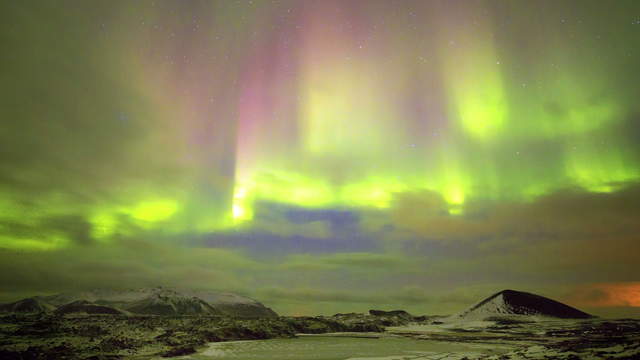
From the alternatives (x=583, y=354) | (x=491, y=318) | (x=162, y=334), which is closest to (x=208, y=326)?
(x=162, y=334)

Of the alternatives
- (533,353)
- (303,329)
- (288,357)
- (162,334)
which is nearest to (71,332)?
(162,334)

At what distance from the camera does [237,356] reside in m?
70.6

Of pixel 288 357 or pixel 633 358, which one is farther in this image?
pixel 288 357

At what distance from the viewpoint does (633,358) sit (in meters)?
59.7

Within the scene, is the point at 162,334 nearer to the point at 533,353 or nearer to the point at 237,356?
the point at 237,356

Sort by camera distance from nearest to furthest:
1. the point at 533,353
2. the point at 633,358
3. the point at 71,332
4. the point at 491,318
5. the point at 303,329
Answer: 1. the point at 633,358
2. the point at 533,353
3. the point at 71,332
4. the point at 303,329
5. the point at 491,318

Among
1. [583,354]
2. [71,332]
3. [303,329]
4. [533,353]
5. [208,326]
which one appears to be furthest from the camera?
[303,329]

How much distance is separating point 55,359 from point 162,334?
1295 inches

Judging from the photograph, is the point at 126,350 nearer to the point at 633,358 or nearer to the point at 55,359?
the point at 55,359

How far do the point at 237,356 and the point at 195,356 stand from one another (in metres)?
6.18

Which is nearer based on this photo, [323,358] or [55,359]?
[55,359]

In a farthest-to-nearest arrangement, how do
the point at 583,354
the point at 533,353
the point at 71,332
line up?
the point at 71,332 → the point at 533,353 → the point at 583,354

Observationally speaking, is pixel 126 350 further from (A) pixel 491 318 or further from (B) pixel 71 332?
(A) pixel 491 318

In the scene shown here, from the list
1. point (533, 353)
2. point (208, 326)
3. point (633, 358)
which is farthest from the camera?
point (208, 326)
